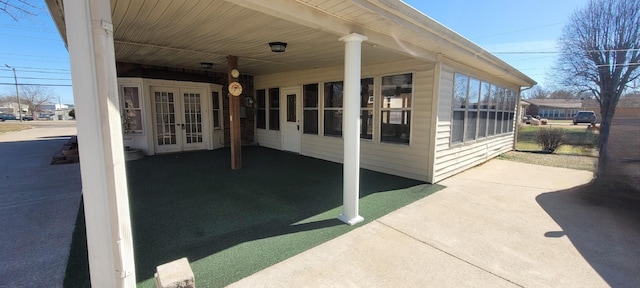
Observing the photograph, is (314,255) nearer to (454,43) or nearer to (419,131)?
(419,131)

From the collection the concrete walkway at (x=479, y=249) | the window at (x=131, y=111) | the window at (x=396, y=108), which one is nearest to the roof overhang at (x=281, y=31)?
the window at (x=396, y=108)

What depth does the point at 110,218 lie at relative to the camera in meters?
1.76

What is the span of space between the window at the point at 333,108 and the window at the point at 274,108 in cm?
218

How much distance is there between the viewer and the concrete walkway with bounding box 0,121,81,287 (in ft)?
7.54

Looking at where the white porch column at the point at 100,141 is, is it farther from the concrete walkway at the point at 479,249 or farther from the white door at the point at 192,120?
the white door at the point at 192,120

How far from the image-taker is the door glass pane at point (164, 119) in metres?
7.66

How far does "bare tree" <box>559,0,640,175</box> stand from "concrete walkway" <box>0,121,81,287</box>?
20718mm

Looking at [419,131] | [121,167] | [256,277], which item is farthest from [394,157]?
[121,167]

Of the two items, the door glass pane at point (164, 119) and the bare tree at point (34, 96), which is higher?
the bare tree at point (34, 96)

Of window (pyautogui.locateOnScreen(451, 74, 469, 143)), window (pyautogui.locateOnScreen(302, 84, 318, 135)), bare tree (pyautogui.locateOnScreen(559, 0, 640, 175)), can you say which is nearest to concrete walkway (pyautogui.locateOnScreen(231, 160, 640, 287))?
window (pyautogui.locateOnScreen(451, 74, 469, 143))

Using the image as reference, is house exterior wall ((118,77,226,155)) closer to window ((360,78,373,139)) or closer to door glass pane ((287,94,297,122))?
door glass pane ((287,94,297,122))

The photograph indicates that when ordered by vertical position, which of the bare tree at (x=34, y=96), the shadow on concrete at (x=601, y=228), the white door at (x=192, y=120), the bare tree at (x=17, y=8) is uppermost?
the bare tree at (x=34, y=96)

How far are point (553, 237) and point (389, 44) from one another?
3.08 m

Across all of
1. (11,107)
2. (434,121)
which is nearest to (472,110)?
(434,121)
